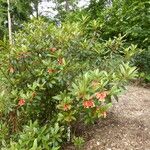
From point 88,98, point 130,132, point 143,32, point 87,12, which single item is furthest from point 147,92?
point 88,98

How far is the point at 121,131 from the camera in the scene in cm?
543

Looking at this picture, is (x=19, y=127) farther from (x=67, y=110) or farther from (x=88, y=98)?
(x=88, y=98)

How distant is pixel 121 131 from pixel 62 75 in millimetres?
1501

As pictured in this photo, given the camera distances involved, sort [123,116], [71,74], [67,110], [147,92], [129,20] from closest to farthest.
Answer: [67,110], [71,74], [123,116], [147,92], [129,20]

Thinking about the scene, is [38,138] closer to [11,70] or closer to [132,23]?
[11,70]

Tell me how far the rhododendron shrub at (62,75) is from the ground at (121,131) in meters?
0.54

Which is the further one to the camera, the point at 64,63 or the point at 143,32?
the point at 143,32

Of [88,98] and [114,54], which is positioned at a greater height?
[114,54]

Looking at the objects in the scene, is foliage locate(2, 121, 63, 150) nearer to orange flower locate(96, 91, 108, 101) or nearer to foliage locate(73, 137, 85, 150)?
foliage locate(73, 137, 85, 150)

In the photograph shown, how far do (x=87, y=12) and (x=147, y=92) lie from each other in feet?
13.7

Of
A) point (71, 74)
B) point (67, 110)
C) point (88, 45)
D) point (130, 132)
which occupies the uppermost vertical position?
point (88, 45)

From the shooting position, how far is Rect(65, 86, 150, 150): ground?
5105 mm

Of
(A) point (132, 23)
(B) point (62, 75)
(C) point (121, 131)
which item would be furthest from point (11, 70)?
(A) point (132, 23)

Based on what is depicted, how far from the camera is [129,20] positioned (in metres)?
9.47
